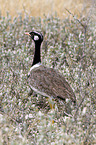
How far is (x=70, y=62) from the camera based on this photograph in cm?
506

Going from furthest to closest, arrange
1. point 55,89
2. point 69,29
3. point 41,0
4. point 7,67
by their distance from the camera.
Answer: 1. point 41,0
2. point 69,29
3. point 7,67
4. point 55,89

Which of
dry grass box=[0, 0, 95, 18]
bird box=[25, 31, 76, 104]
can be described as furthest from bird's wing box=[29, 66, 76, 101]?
dry grass box=[0, 0, 95, 18]

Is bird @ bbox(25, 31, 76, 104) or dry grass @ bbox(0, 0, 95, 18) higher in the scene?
dry grass @ bbox(0, 0, 95, 18)

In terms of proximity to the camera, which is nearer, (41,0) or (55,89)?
(55,89)

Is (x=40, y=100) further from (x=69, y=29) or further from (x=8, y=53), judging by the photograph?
(x=69, y=29)

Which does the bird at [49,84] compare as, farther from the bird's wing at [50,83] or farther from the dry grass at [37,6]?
the dry grass at [37,6]

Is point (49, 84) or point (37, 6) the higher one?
point (37, 6)

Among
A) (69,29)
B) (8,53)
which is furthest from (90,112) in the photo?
(69,29)

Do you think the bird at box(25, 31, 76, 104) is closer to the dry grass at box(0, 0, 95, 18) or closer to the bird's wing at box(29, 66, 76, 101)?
the bird's wing at box(29, 66, 76, 101)

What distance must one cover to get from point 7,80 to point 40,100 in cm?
62

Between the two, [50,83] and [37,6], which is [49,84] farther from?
[37,6]

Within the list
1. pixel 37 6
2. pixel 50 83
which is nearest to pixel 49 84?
pixel 50 83

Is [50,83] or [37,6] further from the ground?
[37,6]

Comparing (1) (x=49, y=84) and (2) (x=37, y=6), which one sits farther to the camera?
(2) (x=37, y=6)
